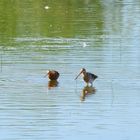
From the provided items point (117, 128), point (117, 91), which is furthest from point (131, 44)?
point (117, 128)

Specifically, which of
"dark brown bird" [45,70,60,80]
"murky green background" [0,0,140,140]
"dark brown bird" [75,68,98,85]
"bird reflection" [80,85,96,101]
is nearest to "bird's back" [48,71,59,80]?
"dark brown bird" [45,70,60,80]

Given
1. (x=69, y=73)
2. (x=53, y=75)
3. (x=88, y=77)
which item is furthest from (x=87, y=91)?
(x=69, y=73)

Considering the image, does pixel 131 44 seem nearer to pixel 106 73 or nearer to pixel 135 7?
pixel 106 73

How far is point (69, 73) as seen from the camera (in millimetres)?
20234

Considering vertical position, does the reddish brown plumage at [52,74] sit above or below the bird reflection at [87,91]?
above

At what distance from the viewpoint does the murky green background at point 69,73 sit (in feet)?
50.0

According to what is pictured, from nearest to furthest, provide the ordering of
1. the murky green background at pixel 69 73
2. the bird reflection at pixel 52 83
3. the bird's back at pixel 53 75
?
the murky green background at pixel 69 73 < the bird reflection at pixel 52 83 < the bird's back at pixel 53 75

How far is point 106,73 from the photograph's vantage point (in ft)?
65.9

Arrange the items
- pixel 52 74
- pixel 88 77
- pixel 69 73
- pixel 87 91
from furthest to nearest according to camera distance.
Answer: pixel 69 73
pixel 52 74
pixel 88 77
pixel 87 91

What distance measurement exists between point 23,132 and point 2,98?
2937mm

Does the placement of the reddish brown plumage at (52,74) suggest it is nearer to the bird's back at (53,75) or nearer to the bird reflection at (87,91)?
the bird's back at (53,75)

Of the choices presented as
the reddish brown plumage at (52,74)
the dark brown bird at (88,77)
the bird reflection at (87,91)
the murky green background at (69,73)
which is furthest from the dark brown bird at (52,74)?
the bird reflection at (87,91)

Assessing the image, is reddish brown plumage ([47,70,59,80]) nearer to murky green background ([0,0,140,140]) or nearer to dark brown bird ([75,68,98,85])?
murky green background ([0,0,140,140])

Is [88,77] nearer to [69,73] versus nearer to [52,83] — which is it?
[52,83]
